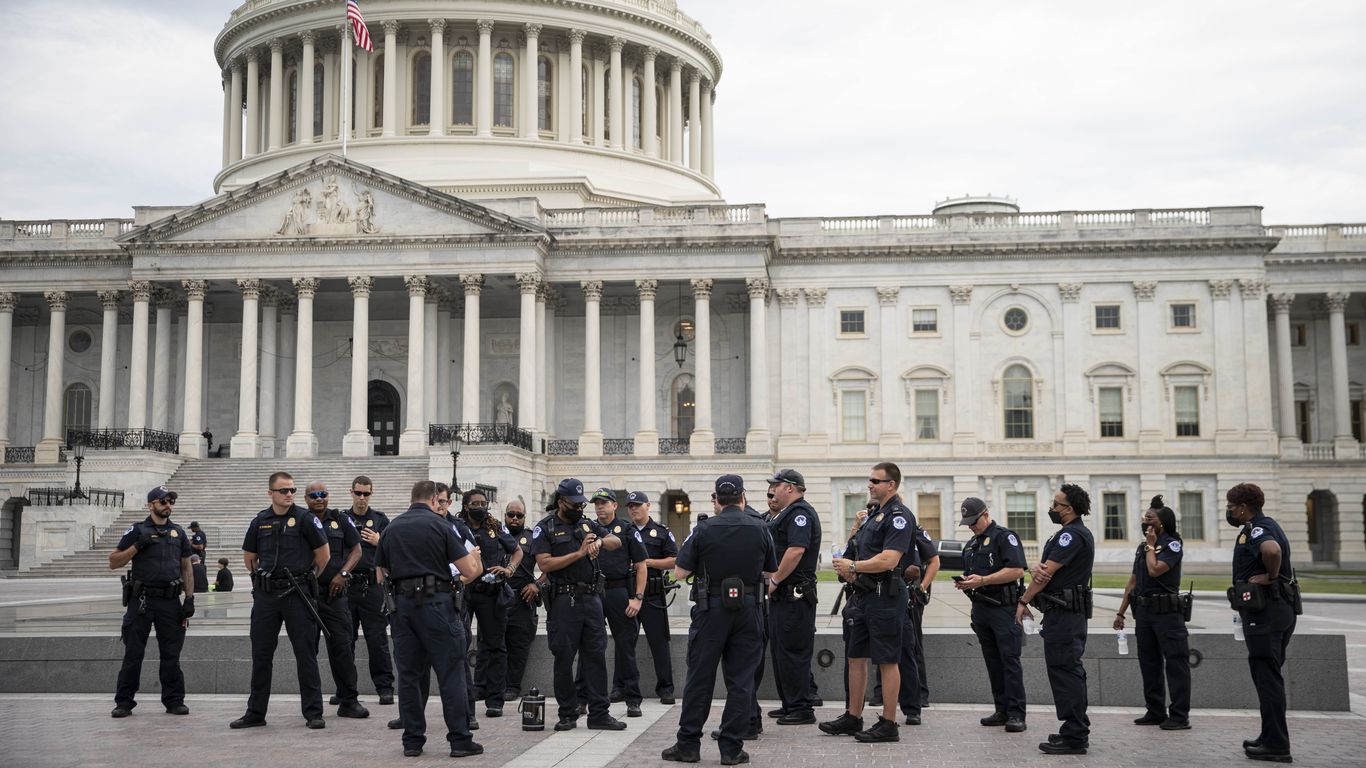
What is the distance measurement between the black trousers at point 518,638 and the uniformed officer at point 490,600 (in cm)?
10

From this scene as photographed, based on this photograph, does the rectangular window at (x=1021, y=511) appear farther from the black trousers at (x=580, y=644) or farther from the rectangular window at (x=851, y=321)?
the black trousers at (x=580, y=644)

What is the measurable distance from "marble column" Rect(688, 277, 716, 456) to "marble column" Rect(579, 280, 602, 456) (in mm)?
3692

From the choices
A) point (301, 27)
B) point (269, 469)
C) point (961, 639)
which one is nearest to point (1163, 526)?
point (961, 639)

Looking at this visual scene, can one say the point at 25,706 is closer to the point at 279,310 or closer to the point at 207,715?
the point at 207,715

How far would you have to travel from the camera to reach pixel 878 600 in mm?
13234

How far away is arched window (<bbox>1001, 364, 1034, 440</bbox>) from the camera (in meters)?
55.4

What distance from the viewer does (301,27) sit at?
222 feet

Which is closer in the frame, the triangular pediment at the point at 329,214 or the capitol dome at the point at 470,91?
the triangular pediment at the point at 329,214

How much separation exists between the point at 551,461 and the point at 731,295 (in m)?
10.4

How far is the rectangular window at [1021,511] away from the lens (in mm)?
54438

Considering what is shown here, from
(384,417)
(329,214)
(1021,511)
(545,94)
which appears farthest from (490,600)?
(545,94)

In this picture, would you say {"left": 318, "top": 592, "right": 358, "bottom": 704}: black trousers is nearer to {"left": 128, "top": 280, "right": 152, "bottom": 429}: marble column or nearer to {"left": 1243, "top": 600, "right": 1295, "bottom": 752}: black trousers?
{"left": 1243, "top": 600, "right": 1295, "bottom": 752}: black trousers

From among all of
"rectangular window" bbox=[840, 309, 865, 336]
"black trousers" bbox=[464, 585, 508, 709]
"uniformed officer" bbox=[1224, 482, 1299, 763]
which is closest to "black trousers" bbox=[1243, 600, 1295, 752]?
"uniformed officer" bbox=[1224, 482, 1299, 763]

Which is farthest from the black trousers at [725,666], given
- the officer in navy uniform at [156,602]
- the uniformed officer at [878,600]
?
the officer in navy uniform at [156,602]
